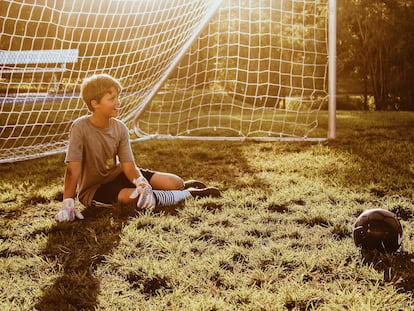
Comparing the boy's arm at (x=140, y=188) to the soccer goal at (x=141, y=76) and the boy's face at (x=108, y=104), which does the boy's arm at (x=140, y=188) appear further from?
the soccer goal at (x=141, y=76)

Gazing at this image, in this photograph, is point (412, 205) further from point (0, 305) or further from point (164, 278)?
point (0, 305)

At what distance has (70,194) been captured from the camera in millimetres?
3391

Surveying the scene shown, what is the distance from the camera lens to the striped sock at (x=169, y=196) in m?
3.61

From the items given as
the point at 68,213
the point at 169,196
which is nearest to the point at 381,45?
the point at 169,196

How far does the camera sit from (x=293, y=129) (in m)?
7.93

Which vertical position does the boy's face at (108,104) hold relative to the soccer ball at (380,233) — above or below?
above

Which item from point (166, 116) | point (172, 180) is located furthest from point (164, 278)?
point (166, 116)

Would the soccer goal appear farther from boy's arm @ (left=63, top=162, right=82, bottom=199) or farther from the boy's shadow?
the boy's shadow

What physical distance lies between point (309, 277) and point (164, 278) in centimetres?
72

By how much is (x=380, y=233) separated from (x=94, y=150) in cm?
201

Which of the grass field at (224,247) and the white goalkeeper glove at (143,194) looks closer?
the grass field at (224,247)

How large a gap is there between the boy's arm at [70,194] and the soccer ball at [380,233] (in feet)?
6.05

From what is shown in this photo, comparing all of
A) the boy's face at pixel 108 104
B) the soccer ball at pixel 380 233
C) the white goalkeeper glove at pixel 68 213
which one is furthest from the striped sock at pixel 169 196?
the soccer ball at pixel 380 233

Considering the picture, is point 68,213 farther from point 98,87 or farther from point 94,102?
point 98,87
